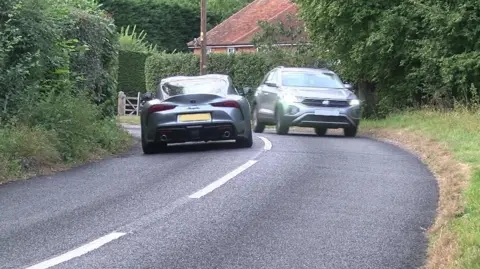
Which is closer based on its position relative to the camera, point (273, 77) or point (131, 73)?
point (273, 77)

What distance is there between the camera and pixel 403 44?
26188 mm

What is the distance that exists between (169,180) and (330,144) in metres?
6.78

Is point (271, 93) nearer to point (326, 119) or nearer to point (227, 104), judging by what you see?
point (326, 119)

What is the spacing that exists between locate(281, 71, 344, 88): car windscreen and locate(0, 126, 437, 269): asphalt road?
767 centimetres

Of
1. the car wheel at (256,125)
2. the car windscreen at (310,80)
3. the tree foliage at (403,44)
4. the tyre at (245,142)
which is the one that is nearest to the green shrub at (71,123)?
the tyre at (245,142)

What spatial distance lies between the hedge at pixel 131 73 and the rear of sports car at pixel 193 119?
35211 mm

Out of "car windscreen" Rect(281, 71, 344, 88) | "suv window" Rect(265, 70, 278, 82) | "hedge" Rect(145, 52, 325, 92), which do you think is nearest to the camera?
"car windscreen" Rect(281, 71, 344, 88)

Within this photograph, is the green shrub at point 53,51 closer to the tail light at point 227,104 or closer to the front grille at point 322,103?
the tail light at point 227,104

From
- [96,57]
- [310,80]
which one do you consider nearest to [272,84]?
[310,80]

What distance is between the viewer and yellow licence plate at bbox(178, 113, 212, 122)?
14891 millimetres

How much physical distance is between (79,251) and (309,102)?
1358 cm

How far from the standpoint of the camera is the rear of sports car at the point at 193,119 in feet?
48.8

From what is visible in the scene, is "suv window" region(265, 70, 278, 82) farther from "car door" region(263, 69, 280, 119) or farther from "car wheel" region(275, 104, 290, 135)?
"car wheel" region(275, 104, 290, 135)

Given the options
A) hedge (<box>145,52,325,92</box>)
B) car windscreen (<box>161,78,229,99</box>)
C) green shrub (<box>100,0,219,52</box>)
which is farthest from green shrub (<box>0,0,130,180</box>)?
green shrub (<box>100,0,219,52</box>)
